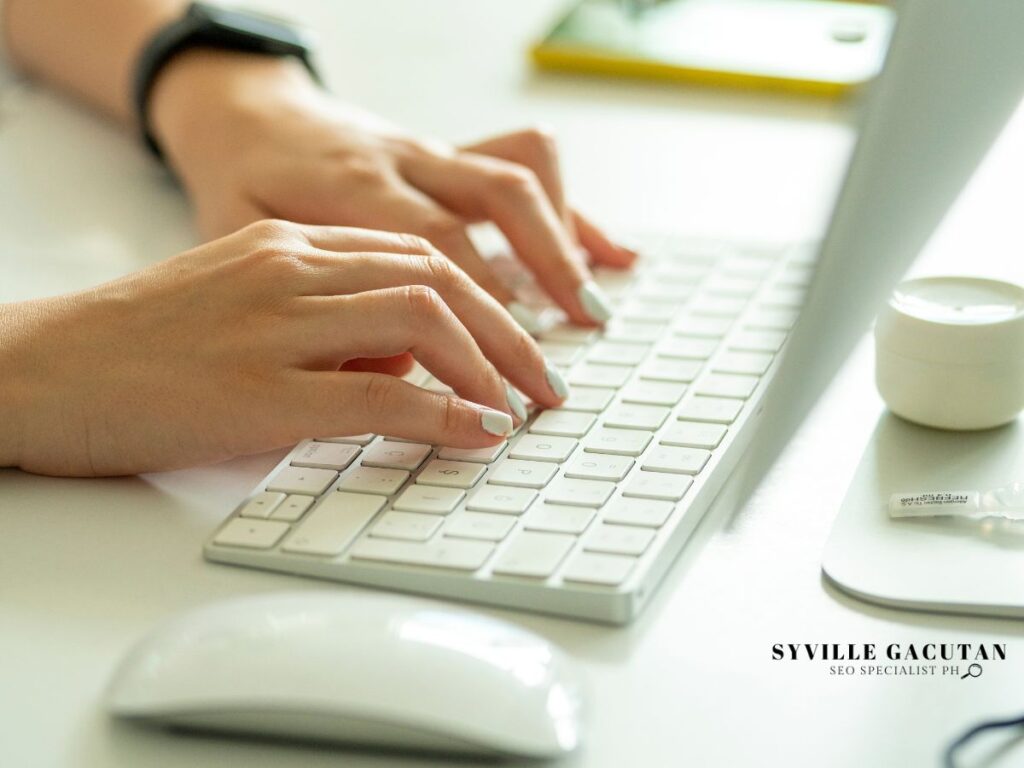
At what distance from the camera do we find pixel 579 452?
629 millimetres

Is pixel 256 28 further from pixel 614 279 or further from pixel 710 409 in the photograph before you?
pixel 710 409

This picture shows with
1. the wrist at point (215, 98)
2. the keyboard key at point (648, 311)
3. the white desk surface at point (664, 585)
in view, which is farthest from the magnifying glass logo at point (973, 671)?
the wrist at point (215, 98)

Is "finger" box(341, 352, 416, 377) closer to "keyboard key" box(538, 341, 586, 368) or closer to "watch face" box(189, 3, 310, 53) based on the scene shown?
"keyboard key" box(538, 341, 586, 368)

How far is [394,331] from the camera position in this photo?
2.11 feet

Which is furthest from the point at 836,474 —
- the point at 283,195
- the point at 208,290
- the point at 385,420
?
the point at 283,195

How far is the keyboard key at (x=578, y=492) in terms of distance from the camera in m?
0.58

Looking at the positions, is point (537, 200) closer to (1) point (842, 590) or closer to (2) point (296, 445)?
(2) point (296, 445)

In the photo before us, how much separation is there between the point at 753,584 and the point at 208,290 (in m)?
0.32

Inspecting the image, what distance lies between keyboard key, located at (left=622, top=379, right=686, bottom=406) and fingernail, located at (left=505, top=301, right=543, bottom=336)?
0.10 metres

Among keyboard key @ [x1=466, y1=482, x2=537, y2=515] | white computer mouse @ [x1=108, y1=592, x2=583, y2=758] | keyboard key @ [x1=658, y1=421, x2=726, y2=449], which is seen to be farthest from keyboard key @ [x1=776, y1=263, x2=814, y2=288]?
white computer mouse @ [x1=108, y1=592, x2=583, y2=758]

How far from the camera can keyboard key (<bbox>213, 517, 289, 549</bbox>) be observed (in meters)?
0.58

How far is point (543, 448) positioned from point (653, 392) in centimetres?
9

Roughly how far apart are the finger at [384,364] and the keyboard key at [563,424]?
90 mm

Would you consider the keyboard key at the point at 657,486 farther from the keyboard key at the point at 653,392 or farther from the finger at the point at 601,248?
the finger at the point at 601,248
